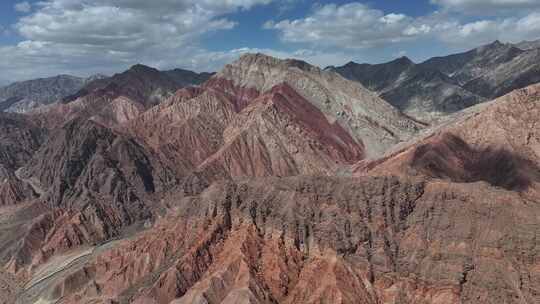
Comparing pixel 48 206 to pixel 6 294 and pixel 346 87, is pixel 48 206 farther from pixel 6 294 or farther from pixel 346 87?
pixel 346 87

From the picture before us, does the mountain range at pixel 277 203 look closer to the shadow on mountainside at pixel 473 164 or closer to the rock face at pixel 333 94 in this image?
the shadow on mountainside at pixel 473 164

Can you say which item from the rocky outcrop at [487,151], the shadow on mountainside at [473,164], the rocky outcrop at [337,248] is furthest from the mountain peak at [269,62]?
the rocky outcrop at [337,248]

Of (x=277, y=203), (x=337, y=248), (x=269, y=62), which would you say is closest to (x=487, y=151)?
(x=337, y=248)

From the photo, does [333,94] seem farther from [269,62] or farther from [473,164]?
[473,164]

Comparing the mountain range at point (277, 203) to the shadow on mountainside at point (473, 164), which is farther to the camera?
the shadow on mountainside at point (473, 164)

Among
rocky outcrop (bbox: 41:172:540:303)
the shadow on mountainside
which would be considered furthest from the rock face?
rocky outcrop (bbox: 41:172:540:303)
